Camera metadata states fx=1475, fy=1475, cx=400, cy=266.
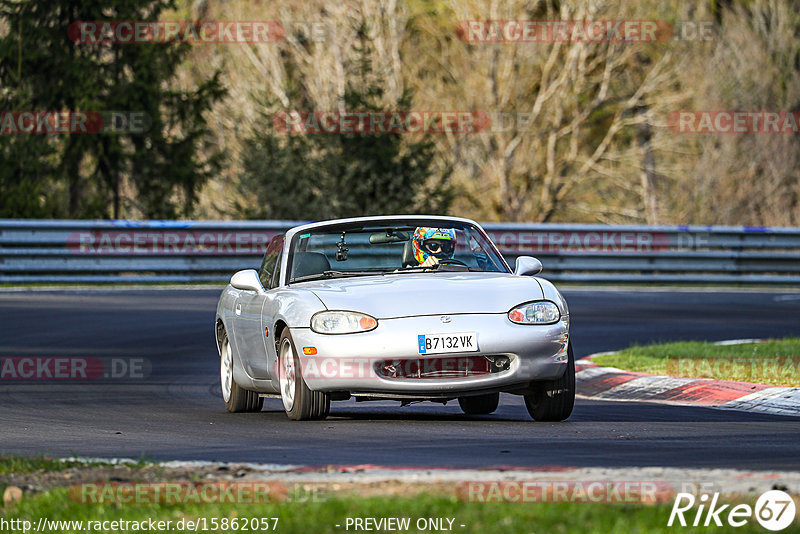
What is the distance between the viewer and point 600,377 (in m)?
13.9

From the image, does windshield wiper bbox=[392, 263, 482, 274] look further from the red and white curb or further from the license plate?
the red and white curb

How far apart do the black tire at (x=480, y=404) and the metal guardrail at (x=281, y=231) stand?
1534 centimetres

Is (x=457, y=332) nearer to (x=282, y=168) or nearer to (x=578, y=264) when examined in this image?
(x=578, y=264)

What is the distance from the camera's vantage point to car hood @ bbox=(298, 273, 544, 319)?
9789 millimetres

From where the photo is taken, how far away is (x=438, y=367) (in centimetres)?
975

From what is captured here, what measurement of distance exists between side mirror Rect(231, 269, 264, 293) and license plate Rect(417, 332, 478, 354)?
198 cm

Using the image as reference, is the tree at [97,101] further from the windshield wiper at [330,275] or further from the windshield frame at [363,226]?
the windshield wiper at [330,275]

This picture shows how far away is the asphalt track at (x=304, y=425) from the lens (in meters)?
7.89

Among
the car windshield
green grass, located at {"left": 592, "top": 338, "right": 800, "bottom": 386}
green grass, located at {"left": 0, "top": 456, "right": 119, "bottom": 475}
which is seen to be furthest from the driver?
green grass, located at {"left": 0, "top": 456, "right": 119, "bottom": 475}

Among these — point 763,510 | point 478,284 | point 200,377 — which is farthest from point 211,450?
point 200,377

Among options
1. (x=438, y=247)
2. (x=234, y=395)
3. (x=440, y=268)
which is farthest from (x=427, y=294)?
(x=234, y=395)

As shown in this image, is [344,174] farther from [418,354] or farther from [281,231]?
[418,354]

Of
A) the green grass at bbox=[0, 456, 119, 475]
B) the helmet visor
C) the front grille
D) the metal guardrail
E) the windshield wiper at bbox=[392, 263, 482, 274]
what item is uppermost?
the helmet visor

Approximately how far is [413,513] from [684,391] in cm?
719
